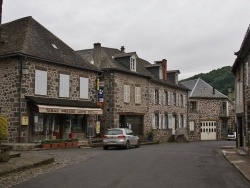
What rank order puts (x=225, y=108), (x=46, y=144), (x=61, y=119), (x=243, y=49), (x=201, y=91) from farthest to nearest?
1. (x=225, y=108)
2. (x=201, y=91)
3. (x=61, y=119)
4. (x=46, y=144)
5. (x=243, y=49)

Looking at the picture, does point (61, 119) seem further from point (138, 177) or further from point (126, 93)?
point (138, 177)

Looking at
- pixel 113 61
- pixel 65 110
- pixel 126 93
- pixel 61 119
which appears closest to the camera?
pixel 65 110

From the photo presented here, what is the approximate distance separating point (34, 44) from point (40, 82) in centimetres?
277

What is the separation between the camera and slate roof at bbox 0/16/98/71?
2362 centimetres

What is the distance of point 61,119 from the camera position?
25.8m

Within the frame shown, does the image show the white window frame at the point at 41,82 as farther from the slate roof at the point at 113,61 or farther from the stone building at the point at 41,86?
the slate roof at the point at 113,61

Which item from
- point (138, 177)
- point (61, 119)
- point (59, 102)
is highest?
point (59, 102)

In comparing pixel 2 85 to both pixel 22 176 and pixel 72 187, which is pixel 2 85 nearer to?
pixel 22 176

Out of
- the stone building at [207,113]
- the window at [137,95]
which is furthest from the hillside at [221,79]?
the window at [137,95]

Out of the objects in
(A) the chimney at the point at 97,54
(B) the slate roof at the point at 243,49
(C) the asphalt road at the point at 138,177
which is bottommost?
(C) the asphalt road at the point at 138,177

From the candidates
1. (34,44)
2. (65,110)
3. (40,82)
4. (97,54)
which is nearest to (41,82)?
(40,82)

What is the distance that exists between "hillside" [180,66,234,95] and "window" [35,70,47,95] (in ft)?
155

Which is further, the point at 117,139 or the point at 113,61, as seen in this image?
the point at 113,61

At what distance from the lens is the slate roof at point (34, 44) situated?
23.6 metres
